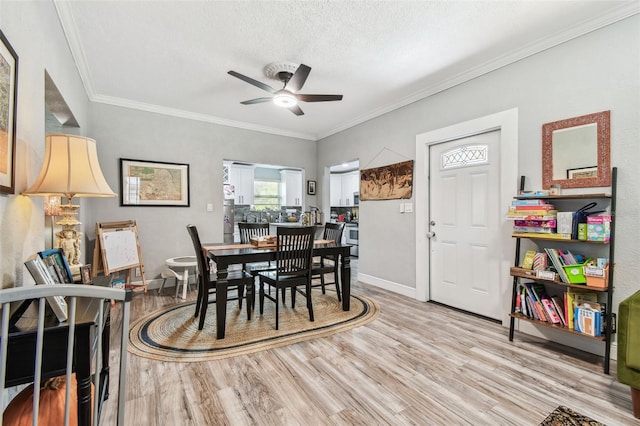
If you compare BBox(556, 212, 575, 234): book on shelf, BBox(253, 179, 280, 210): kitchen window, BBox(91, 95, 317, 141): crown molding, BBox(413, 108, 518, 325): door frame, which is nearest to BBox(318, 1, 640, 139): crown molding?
BBox(413, 108, 518, 325): door frame

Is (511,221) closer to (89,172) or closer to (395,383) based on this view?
(395,383)

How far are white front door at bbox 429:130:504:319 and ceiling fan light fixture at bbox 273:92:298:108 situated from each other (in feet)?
5.87

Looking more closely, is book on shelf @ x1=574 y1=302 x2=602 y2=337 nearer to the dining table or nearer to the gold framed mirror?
the gold framed mirror

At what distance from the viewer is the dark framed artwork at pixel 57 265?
1.49 metres

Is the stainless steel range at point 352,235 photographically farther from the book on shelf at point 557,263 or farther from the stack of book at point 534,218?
→ the book on shelf at point 557,263

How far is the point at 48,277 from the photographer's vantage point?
4.39 feet

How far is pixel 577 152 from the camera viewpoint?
2.43m

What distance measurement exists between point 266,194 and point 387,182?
4.35m

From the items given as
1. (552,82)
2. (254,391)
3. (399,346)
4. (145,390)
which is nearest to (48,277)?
(145,390)

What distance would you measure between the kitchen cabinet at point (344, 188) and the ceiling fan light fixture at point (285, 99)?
191 inches

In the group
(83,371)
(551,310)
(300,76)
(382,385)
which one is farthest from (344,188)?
(83,371)

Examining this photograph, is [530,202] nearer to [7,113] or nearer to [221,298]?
[221,298]

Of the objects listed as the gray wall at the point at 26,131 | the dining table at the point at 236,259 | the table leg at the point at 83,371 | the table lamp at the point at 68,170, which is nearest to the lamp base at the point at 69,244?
the gray wall at the point at 26,131

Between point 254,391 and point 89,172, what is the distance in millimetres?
1641
